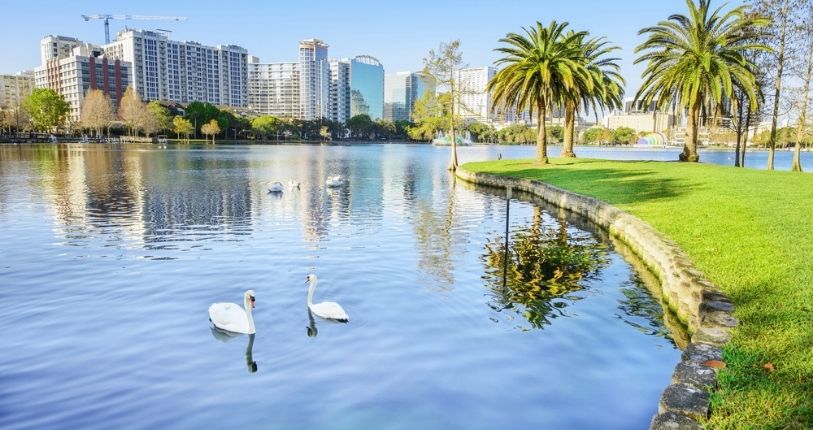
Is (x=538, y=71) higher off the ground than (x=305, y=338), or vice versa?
(x=538, y=71)

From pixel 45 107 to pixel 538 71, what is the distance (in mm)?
→ 137725

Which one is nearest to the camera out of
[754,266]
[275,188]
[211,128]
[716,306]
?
[716,306]

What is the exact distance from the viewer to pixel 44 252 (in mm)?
15617

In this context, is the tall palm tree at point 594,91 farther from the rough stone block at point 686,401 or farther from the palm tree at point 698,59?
the rough stone block at point 686,401

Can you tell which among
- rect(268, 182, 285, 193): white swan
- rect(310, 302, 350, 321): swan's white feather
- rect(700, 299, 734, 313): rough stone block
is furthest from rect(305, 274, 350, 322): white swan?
rect(268, 182, 285, 193): white swan

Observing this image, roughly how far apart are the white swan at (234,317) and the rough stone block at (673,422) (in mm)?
6470

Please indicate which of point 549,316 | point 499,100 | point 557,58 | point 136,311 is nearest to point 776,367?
point 549,316

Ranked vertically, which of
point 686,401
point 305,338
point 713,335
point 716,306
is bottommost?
point 305,338

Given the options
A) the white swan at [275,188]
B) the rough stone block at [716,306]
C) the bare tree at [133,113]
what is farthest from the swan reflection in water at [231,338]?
the bare tree at [133,113]

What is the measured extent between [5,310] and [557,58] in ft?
125

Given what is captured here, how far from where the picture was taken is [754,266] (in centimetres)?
1052

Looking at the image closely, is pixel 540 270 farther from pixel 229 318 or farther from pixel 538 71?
pixel 538 71

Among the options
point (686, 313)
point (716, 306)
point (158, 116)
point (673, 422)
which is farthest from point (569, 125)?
point (158, 116)

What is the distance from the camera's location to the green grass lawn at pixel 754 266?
221 inches
